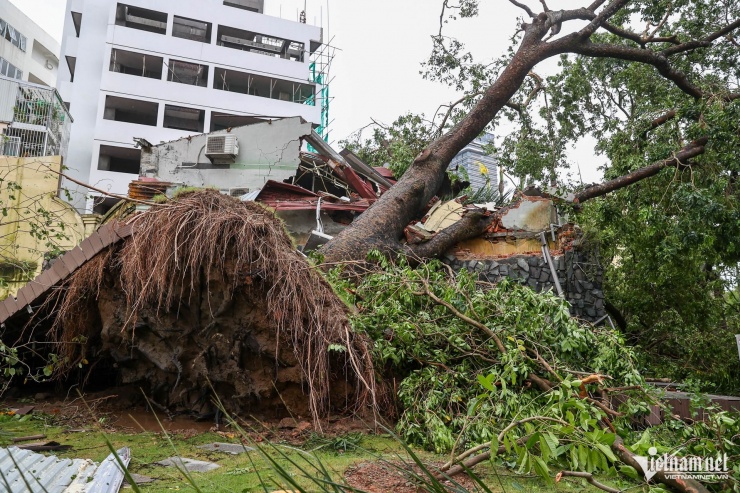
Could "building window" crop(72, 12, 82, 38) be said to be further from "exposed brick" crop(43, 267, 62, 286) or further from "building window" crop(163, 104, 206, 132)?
"exposed brick" crop(43, 267, 62, 286)

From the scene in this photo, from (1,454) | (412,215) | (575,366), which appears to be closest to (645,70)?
(412,215)

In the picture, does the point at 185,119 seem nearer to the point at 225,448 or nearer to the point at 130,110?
the point at 130,110

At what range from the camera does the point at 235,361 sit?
473cm

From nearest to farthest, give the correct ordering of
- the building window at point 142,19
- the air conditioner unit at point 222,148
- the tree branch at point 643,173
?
the tree branch at point 643,173, the air conditioner unit at point 222,148, the building window at point 142,19

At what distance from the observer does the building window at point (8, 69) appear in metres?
27.3

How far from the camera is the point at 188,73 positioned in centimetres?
2539

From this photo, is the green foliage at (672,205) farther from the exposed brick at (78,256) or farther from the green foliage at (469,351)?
the exposed brick at (78,256)

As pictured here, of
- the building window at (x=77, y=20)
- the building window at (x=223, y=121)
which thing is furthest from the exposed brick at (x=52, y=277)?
the building window at (x=77, y=20)

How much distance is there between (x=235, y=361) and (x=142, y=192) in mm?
6917

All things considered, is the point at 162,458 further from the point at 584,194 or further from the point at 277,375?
the point at 584,194

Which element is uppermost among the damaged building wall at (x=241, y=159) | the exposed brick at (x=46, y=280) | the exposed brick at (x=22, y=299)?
the damaged building wall at (x=241, y=159)

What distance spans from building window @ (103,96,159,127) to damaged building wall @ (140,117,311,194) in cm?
1061

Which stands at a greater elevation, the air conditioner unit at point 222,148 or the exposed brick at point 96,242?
the air conditioner unit at point 222,148

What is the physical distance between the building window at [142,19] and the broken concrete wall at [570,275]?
23365 millimetres
